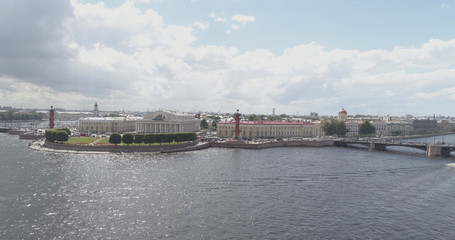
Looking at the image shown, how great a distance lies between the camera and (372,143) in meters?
76.6

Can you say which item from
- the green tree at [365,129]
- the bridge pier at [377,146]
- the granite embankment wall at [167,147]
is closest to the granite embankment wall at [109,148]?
the granite embankment wall at [167,147]

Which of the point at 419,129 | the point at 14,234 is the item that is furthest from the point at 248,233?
the point at 419,129

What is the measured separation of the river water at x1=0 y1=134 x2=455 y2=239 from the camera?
77.2 ft

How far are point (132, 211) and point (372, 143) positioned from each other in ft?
205

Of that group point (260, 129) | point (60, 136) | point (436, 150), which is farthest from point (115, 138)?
point (436, 150)

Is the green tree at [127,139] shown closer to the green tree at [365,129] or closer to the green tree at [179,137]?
the green tree at [179,137]

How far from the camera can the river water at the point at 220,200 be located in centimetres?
2352

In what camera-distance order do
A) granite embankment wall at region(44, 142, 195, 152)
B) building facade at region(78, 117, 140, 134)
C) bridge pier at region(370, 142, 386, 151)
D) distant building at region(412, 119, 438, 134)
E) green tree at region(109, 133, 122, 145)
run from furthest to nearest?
distant building at region(412, 119, 438, 134), building facade at region(78, 117, 140, 134), bridge pier at region(370, 142, 386, 151), green tree at region(109, 133, 122, 145), granite embankment wall at region(44, 142, 195, 152)

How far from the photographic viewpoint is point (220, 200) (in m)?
30.2

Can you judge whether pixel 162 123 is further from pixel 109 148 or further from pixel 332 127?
pixel 332 127

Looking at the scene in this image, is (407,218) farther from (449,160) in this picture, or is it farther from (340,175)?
(449,160)

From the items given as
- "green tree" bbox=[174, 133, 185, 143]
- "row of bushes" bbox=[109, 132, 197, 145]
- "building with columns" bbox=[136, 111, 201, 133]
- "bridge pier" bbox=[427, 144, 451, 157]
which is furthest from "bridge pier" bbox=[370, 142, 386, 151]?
"building with columns" bbox=[136, 111, 201, 133]

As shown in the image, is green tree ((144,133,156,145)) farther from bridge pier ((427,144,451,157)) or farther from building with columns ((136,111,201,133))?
bridge pier ((427,144,451,157))

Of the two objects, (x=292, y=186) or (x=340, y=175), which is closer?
(x=292, y=186)
